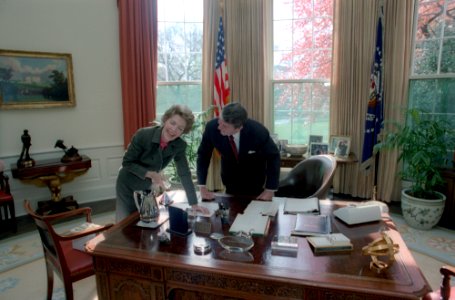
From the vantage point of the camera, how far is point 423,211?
3342mm

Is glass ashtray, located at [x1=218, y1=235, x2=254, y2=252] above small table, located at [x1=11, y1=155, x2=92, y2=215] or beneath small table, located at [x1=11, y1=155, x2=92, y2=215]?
above

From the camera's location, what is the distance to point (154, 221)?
1886 mm

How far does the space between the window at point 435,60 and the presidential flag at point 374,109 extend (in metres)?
0.46

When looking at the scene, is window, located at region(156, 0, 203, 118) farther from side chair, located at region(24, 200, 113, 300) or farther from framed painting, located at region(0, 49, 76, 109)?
side chair, located at region(24, 200, 113, 300)

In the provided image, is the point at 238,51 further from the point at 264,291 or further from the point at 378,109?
the point at 264,291

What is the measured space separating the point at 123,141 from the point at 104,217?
3.98ft

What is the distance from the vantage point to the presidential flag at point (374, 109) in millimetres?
3873

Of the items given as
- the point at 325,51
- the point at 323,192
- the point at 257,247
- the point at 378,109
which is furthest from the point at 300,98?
the point at 257,247

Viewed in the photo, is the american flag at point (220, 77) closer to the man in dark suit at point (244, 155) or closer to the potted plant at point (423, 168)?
the man in dark suit at point (244, 155)

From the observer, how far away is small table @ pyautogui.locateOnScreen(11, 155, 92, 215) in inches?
145

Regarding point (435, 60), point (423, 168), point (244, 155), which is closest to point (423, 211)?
point (423, 168)

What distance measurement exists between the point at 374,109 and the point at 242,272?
3270 mm

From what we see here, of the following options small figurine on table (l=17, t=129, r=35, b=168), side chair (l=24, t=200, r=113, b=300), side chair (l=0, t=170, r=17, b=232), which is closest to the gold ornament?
side chair (l=24, t=200, r=113, b=300)

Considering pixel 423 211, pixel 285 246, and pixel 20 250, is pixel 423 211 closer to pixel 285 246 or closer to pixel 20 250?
pixel 285 246
